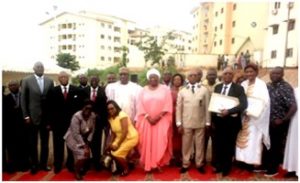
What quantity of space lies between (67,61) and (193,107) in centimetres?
313

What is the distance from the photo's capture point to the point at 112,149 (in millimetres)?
3889

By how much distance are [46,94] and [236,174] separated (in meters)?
2.39

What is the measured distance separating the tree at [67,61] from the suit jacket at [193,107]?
259 centimetres

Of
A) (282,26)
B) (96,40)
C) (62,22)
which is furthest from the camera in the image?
(282,26)

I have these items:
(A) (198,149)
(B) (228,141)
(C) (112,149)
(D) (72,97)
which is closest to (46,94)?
(D) (72,97)

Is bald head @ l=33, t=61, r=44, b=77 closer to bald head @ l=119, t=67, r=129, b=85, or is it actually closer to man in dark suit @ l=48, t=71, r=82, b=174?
man in dark suit @ l=48, t=71, r=82, b=174

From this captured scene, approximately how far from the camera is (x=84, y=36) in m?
6.00

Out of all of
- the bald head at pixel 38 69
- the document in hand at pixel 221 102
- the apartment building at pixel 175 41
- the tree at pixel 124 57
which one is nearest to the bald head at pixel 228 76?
the document in hand at pixel 221 102

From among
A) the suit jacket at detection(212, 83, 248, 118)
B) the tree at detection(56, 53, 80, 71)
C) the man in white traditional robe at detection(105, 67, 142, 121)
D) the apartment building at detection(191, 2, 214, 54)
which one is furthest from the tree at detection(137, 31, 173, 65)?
the suit jacket at detection(212, 83, 248, 118)

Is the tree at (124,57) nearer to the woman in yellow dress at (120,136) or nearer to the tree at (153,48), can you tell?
the tree at (153,48)

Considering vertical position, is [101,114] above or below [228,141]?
above

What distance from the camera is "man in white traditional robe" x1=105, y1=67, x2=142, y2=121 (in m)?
4.21

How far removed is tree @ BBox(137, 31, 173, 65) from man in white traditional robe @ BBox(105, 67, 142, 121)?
485 cm

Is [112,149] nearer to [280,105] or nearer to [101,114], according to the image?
[101,114]
